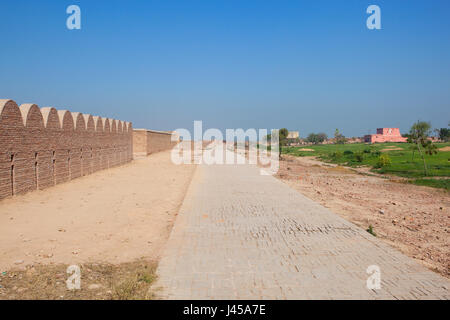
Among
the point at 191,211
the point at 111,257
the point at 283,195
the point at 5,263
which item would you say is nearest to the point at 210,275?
the point at 111,257

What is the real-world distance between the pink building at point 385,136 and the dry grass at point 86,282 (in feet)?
418

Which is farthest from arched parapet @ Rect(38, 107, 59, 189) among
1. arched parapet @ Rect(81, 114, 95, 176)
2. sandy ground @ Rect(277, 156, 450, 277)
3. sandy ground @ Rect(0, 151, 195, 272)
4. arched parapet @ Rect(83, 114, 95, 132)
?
sandy ground @ Rect(277, 156, 450, 277)

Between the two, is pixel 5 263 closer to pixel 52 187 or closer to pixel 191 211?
pixel 191 211

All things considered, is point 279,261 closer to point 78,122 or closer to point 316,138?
point 78,122

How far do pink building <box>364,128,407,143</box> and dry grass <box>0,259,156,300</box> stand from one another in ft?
418

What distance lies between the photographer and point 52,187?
1284cm

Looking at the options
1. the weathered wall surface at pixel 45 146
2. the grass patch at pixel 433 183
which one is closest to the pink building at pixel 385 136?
the grass patch at pixel 433 183

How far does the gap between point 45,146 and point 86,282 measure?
9.75 m

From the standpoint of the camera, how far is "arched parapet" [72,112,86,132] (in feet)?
52.9

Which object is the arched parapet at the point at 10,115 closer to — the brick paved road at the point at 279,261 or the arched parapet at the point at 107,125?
the brick paved road at the point at 279,261

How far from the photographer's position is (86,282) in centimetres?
450

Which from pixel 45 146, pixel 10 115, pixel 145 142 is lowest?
pixel 45 146

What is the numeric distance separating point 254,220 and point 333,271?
3.18m

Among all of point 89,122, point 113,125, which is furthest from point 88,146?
point 113,125
